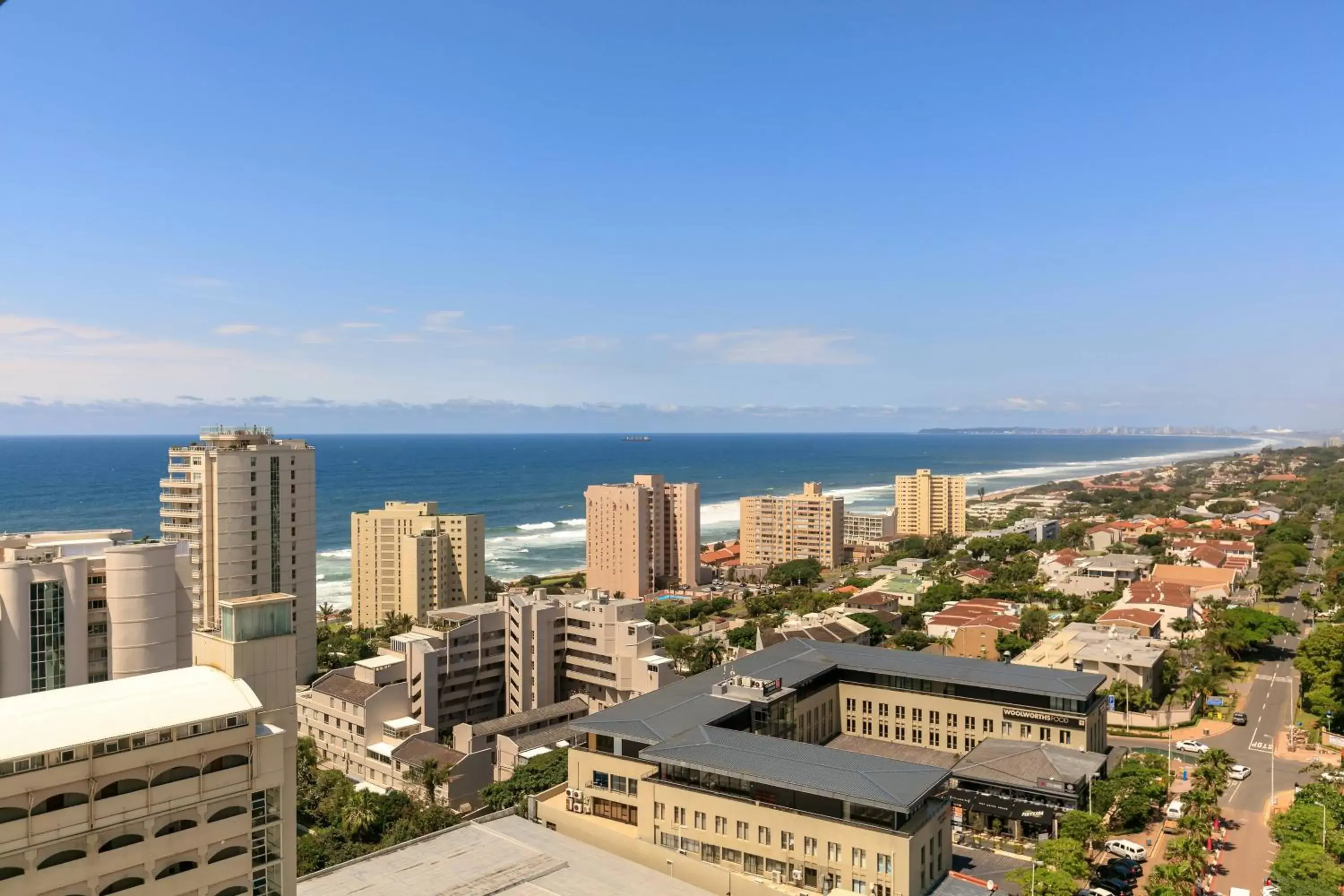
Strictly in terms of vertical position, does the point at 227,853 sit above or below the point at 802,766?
above

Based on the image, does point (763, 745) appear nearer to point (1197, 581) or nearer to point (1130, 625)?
point (1130, 625)

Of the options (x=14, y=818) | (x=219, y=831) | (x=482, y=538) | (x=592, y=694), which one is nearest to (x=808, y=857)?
(x=219, y=831)

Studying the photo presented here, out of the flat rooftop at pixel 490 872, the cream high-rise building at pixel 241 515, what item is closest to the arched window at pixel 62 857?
the flat rooftop at pixel 490 872

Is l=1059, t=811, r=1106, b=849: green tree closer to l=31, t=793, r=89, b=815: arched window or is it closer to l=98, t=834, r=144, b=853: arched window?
l=98, t=834, r=144, b=853: arched window

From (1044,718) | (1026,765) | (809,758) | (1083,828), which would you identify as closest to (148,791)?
(809,758)

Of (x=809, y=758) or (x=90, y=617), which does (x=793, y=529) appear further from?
(x=90, y=617)

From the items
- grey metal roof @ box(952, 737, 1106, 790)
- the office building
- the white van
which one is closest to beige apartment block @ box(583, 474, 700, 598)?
the office building
